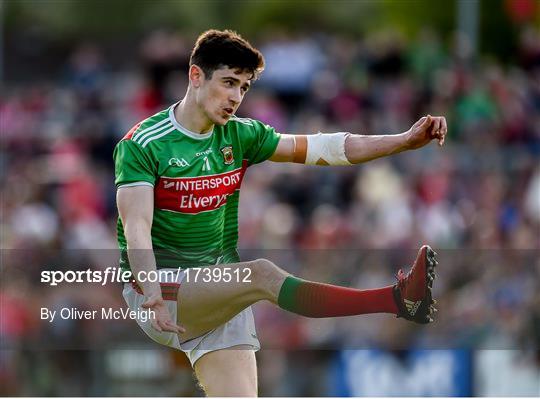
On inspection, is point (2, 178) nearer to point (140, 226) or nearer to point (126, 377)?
point (126, 377)

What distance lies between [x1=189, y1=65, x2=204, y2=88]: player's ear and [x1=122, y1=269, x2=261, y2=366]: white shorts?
99 centimetres

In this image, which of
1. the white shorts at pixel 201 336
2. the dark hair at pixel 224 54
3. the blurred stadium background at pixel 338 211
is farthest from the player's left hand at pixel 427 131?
the blurred stadium background at pixel 338 211

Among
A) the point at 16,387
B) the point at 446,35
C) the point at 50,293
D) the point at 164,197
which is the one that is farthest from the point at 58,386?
the point at 446,35

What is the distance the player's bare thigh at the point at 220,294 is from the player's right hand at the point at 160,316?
0.31 m

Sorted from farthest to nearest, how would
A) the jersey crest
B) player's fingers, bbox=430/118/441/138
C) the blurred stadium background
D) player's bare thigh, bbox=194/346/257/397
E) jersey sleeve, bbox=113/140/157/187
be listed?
the blurred stadium background < the jersey crest < player's bare thigh, bbox=194/346/257/397 < player's fingers, bbox=430/118/441/138 < jersey sleeve, bbox=113/140/157/187

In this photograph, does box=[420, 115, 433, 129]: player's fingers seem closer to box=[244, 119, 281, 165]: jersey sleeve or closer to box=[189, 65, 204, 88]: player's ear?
box=[244, 119, 281, 165]: jersey sleeve

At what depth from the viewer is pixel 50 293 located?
9.79 m

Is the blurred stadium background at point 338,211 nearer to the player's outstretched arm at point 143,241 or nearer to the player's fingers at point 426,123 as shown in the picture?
the player's outstretched arm at point 143,241

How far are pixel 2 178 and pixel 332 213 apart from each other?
4220 millimetres

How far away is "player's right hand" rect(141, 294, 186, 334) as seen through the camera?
23.0ft

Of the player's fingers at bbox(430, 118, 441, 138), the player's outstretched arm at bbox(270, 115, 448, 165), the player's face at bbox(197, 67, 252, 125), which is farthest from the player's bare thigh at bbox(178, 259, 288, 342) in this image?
the player's fingers at bbox(430, 118, 441, 138)

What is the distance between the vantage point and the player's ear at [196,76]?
7.33 meters

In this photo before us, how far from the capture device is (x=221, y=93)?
23.9 feet

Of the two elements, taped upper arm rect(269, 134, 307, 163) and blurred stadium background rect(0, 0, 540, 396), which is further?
blurred stadium background rect(0, 0, 540, 396)
